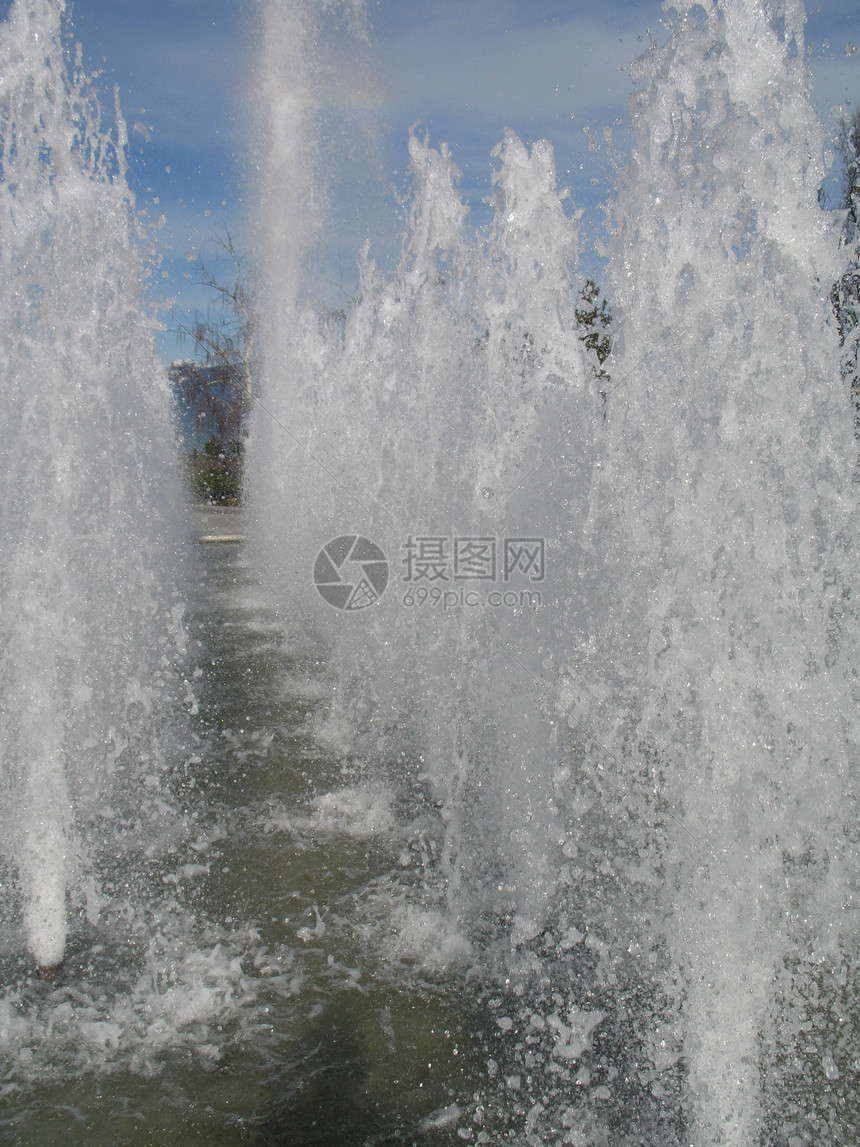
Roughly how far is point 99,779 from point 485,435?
2834 mm

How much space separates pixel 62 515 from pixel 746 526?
2636mm

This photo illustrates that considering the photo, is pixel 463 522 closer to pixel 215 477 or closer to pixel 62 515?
pixel 62 515

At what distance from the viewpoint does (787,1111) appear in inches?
75.7

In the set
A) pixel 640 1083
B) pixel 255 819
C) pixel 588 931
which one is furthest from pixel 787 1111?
pixel 255 819

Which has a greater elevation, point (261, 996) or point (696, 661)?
point (696, 661)

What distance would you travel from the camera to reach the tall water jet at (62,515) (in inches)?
108
